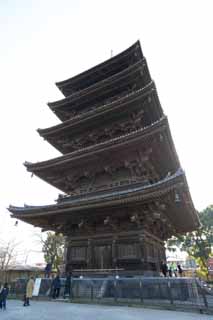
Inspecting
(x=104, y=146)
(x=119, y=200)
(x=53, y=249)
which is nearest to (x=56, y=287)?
(x=119, y=200)

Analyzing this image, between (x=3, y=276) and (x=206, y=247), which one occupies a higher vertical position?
(x=206, y=247)

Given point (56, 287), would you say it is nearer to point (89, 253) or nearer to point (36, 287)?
point (36, 287)

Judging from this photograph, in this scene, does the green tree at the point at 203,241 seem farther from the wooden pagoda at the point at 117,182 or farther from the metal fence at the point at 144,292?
the metal fence at the point at 144,292

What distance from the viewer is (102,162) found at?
1464 cm

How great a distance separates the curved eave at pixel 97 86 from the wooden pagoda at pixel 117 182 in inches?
3.1

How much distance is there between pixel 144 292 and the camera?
9180 mm

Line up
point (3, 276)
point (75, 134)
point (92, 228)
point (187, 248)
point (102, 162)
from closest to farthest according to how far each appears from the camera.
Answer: point (92, 228)
point (102, 162)
point (75, 134)
point (187, 248)
point (3, 276)

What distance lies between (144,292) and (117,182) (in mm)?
6502

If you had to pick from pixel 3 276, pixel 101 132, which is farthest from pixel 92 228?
pixel 3 276

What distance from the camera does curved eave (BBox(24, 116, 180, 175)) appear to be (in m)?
12.1

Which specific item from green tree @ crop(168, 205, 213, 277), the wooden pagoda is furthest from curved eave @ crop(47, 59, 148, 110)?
green tree @ crop(168, 205, 213, 277)

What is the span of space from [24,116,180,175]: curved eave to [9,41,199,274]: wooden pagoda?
0.18ft

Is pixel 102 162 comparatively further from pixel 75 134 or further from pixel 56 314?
pixel 56 314

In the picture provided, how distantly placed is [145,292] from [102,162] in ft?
26.1
